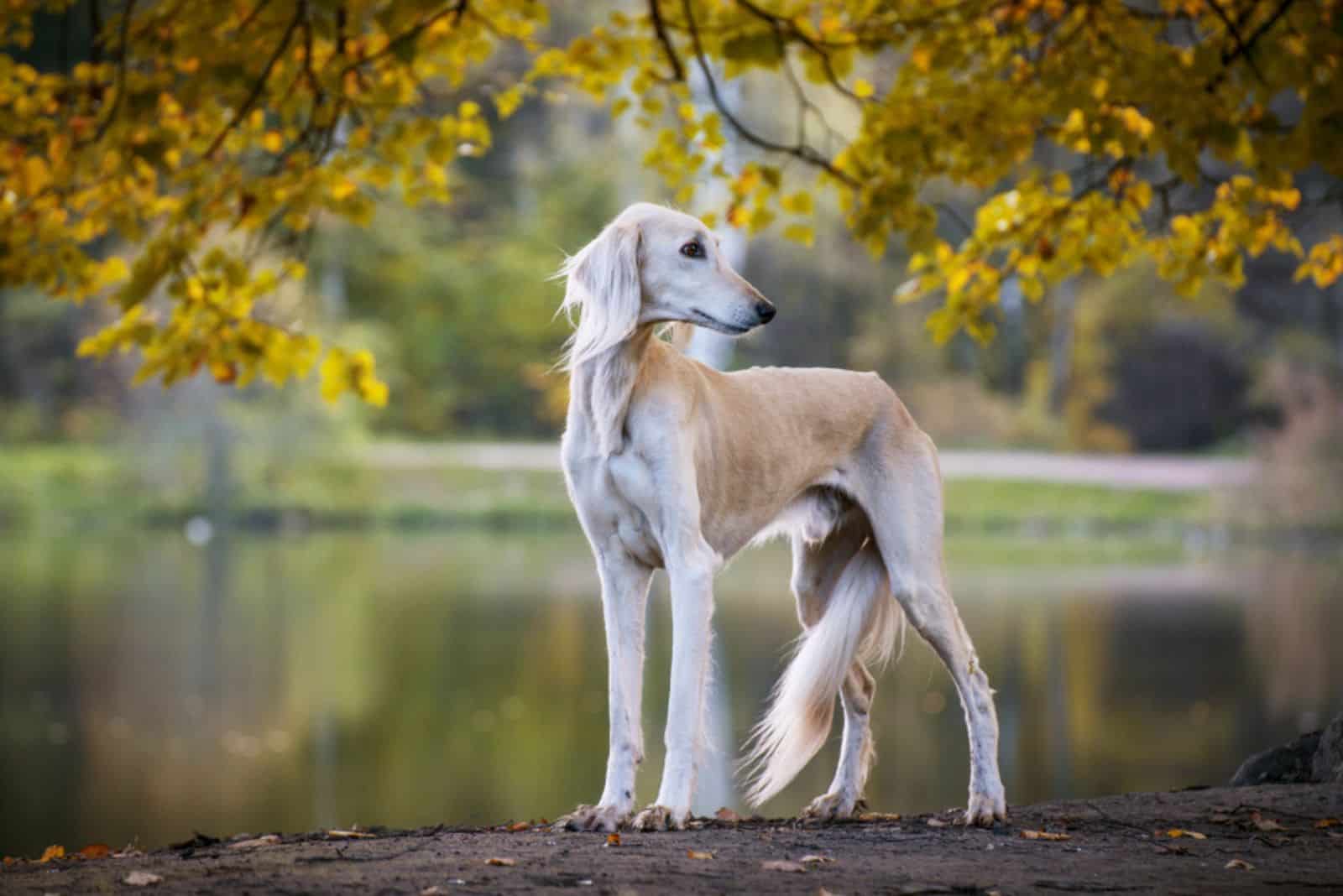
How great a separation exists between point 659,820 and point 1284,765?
2654 millimetres

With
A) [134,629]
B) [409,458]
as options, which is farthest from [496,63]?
[134,629]

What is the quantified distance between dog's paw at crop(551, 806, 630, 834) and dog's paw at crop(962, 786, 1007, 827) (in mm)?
1065

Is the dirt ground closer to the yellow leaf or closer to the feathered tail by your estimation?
the feathered tail

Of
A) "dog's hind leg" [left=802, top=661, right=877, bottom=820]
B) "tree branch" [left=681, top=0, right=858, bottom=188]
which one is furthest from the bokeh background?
"dog's hind leg" [left=802, top=661, right=877, bottom=820]

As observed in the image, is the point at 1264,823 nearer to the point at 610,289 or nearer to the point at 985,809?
the point at 985,809

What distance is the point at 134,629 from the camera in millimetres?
14453

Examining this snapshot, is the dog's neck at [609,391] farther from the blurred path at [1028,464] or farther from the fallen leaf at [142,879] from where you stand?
the blurred path at [1028,464]

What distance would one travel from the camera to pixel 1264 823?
477cm

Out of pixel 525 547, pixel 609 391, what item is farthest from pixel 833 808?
pixel 525 547

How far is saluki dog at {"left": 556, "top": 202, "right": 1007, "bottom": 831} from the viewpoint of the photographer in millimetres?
4422

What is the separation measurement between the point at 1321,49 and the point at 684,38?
12.7 feet

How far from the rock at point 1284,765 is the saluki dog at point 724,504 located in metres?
1.43

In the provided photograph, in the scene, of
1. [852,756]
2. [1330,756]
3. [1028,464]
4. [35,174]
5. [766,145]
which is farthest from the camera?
[1028,464]

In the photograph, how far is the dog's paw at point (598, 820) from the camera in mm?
4395
